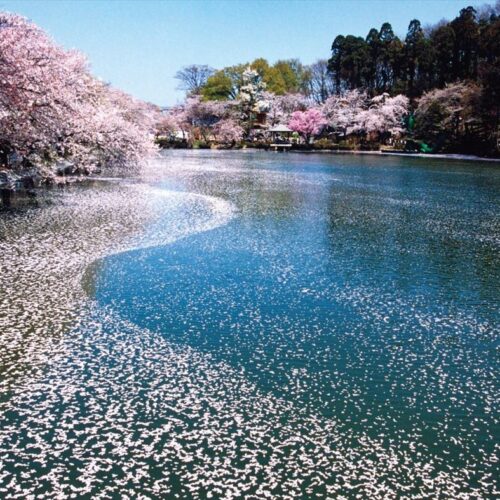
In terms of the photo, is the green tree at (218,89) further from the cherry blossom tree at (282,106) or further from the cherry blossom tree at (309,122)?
the cherry blossom tree at (309,122)

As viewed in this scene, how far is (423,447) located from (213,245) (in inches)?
242

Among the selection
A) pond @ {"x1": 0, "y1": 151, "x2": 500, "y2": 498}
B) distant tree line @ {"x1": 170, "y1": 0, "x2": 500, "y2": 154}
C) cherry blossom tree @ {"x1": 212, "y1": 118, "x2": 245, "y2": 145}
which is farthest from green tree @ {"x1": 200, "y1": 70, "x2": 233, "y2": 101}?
pond @ {"x1": 0, "y1": 151, "x2": 500, "y2": 498}

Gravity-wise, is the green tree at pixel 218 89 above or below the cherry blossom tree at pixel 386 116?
above

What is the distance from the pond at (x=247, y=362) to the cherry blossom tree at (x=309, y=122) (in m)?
44.7

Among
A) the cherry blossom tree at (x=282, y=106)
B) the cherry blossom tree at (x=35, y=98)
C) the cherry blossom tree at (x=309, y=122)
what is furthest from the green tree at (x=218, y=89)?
the cherry blossom tree at (x=35, y=98)

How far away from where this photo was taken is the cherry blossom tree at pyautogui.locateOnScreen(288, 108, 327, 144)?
174 ft

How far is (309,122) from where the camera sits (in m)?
53.4

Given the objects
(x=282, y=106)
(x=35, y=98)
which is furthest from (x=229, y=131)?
(x=35, y=98)

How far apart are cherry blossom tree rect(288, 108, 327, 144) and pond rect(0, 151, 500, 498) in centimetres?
4467

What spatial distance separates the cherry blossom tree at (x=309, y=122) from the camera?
53.2 metres

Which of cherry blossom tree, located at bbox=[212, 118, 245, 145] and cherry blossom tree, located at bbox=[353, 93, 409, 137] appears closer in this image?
cherry blossom tree, located at bbox=[353, 93, 409, 137]

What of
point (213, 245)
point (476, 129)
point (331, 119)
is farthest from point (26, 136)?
point (331, 119)

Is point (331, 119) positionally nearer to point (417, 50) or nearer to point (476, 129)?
point (417, 50)

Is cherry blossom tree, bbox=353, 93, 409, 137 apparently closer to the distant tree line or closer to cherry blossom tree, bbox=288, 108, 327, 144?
the distant tree line
